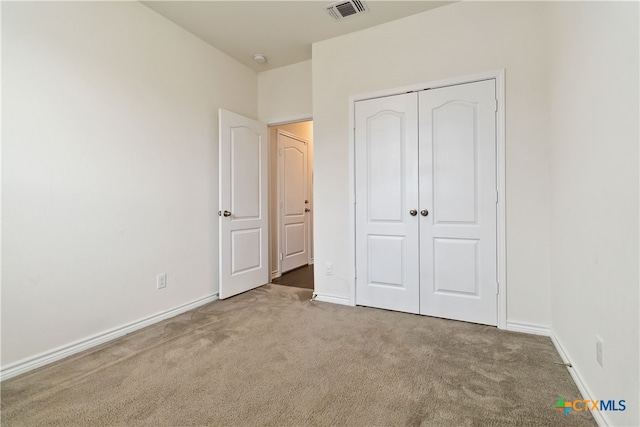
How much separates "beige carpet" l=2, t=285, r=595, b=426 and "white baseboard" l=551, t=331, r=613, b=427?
40mm

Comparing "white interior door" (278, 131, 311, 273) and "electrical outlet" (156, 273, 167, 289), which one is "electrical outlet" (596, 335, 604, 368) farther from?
"white interior door" (278, 131, 311, 273)

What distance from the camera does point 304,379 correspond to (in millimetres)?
1685

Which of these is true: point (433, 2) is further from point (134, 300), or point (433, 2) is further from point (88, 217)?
point (134, 300)

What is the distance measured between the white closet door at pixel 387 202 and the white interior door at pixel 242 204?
135 centimetres

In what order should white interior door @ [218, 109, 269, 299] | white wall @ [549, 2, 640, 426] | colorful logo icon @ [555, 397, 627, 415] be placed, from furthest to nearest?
white interior door @ [218, 109, 269, 299]
colorful logo icon @ [555, 397, 627, 415]
white wall @ [549, 2, 640, 426]

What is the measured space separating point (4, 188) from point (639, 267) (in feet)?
10.2

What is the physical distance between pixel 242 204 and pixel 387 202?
168cm

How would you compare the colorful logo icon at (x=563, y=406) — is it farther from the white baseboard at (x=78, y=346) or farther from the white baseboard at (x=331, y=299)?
the white baseboard at (x=78, y=346)

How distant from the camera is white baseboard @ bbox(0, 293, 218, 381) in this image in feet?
5.82

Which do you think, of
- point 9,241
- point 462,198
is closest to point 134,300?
point 9,241

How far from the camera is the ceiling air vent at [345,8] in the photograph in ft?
8.29

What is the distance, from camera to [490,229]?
2.39 m

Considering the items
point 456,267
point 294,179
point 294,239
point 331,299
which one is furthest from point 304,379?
point 294,179

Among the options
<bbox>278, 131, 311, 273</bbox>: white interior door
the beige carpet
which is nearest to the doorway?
<bbox>278, 131, 311, 273</bbox>: white interior door
